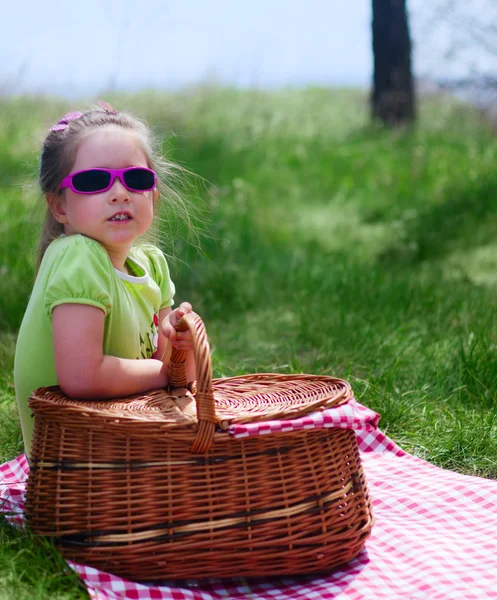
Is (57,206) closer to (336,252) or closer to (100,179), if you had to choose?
(100,179)

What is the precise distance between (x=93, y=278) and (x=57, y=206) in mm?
368

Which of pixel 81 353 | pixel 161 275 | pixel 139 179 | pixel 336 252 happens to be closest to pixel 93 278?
pixel 81 353

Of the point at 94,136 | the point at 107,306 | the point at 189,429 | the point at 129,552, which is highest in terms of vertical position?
the point at 94,136

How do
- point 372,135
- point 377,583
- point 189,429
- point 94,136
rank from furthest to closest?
point 372,135
point 94,136
point 377,583
point 189,429

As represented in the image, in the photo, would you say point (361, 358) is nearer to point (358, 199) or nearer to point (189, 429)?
point (189, 429)

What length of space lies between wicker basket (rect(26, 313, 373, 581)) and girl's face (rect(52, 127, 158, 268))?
41cm

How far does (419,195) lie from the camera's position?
21.7ft

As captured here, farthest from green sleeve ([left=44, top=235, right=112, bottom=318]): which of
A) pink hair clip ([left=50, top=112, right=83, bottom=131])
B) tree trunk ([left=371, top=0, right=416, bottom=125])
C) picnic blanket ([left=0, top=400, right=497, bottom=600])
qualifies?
tree trunk ([left=371, top=0, right=416, bottom=125])

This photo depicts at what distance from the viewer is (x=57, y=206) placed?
2482mm

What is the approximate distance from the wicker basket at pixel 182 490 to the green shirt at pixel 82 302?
25 cm

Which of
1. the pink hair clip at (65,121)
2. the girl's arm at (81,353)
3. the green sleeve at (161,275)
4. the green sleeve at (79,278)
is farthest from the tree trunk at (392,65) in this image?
the girl's arm at (81,353)

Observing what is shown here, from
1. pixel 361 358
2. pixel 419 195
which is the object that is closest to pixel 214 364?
pixel 361 358

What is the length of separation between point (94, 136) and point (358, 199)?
468cm

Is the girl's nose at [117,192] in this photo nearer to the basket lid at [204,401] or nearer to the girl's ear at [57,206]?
the girl's ear at [57,206]
